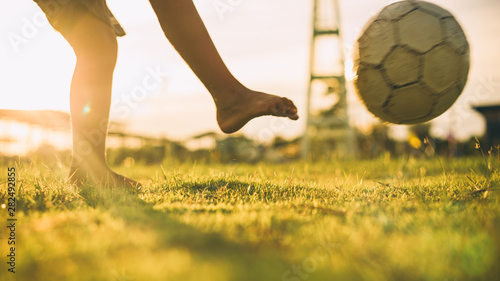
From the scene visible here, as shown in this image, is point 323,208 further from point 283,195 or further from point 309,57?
point 309,57

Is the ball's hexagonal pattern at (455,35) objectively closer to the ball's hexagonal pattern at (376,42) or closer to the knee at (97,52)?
the ball's hexagonal pattern at (376,42)

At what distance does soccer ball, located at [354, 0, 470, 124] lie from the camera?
2303 mm

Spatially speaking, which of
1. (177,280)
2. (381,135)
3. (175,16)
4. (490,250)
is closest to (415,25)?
(175,16)

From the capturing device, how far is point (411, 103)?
2.43 meters

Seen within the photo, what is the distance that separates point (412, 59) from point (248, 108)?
3.42ft

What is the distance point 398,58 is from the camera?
2.32 m

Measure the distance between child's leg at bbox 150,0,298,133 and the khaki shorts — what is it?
1.19 ft

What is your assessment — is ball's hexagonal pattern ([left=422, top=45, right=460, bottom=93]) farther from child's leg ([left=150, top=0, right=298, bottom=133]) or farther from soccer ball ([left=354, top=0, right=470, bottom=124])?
child's leg ([left=150, top=0, right=298, bottom=133])

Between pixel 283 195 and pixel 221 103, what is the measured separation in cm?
82

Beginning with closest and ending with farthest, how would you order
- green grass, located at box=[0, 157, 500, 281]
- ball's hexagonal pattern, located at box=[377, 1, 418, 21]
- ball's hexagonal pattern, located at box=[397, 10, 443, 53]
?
green grass, located at box=[0, 157, 500, 281] < ball's hexagonal pattern, located at box=[397, 10, 443, 53] < ball's hexagonal pattern, located at box=[377, 1, 418, 21]

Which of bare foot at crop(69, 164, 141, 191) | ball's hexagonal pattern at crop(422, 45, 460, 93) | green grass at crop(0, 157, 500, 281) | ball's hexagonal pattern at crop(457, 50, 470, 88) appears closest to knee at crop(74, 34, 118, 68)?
bare foot at crop(69, 164, 141, 191)

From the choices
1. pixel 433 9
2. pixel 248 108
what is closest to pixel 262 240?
pixel 248 108

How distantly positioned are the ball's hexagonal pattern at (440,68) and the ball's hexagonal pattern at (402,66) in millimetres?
58

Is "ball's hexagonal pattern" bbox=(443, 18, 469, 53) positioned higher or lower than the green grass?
higher
